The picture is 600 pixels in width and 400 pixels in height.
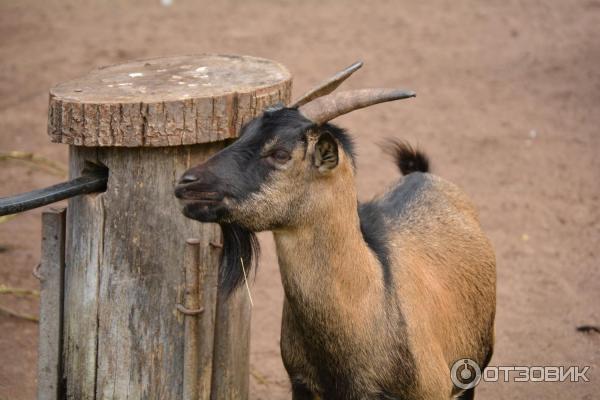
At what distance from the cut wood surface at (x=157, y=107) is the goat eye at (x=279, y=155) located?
0.37 metres

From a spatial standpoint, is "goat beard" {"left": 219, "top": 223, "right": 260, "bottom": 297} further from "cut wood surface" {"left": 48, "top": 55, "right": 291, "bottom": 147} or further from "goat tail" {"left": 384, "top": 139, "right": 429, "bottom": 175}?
"goat tail" {"left": 384, "top": 139, "right": 429, "bottom": 175}

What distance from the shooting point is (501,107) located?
31.0 feet

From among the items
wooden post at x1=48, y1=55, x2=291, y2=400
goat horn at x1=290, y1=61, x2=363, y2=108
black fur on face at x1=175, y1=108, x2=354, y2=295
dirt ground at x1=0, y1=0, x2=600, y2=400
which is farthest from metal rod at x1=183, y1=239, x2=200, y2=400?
dirt ground at x1=0, y1=0, x2=600, y2=400

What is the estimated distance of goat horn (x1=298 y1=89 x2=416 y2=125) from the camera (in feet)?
11.4

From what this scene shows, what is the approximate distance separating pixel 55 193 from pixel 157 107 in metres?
0.55

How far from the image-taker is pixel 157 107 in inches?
145

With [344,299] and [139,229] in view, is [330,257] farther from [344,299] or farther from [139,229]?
[139,229]

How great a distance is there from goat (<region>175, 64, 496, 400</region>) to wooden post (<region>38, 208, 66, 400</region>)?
2.47 feet

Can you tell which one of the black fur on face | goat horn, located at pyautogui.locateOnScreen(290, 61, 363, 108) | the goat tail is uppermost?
goat horn, located at pyautogui.locateOnScreen(290, 61, 363, 108)

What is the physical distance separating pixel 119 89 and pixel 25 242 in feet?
11.4

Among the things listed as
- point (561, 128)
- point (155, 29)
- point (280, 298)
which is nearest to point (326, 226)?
point (280, 298)

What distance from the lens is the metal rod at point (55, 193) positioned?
12.0 feet

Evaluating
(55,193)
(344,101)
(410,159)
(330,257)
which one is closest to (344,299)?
(330,257)

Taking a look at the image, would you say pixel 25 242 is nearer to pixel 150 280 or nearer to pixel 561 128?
pixel 150 280
